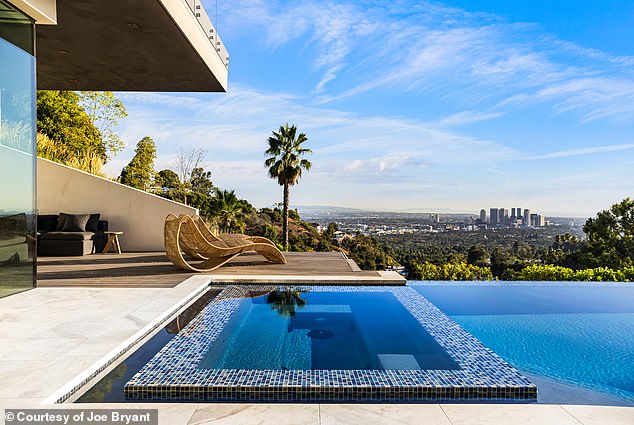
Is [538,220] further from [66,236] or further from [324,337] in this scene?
[324,337]

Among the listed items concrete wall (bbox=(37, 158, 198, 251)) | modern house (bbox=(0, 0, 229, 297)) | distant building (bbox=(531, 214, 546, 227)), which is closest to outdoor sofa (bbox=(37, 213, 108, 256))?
concrete wall (bbox=(37, 158, 198, 251))

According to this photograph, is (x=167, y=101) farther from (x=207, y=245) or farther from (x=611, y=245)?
(x=611, y=245)

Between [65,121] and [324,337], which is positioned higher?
[65,121]

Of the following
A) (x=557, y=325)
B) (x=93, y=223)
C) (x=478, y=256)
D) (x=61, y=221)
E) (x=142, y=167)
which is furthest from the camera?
(x=142, y=167)

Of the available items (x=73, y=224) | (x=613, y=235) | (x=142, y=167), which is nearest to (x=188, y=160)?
(x=142, y=167)

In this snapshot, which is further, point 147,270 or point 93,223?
point 93,223

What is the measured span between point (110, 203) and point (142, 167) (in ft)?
39.6

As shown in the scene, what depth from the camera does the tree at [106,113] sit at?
59.4ft

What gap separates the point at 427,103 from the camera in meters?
20.3

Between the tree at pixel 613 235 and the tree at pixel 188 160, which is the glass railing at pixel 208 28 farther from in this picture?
the tree at pixel 613 235

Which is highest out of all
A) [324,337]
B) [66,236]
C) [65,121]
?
[65,121]

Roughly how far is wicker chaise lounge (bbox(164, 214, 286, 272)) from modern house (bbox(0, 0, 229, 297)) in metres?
1.80

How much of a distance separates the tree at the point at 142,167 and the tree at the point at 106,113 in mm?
2670

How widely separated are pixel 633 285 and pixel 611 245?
40.3 feet
